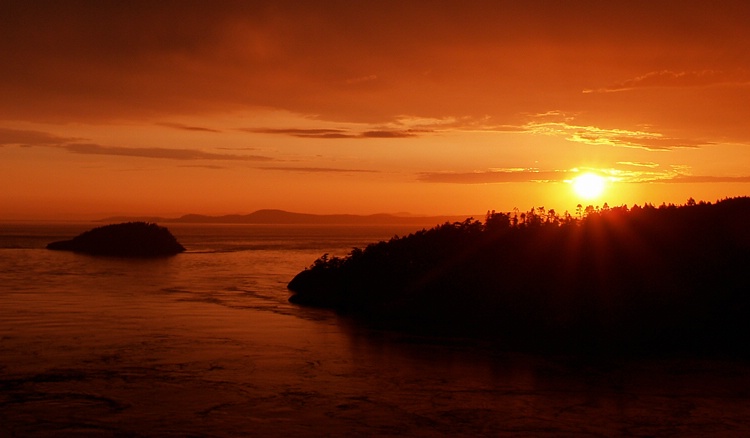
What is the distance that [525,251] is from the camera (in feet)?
119

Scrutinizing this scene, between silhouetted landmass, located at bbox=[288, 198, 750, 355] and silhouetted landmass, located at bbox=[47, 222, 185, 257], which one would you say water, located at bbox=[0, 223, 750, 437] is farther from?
silhouetted landmass, located at bbox=[47, 222, 185, 257]

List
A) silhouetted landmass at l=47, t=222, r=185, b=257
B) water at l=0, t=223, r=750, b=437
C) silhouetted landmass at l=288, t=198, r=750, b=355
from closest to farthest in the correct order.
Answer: water at l=0, t=223, r=750, b=437 → silhouetted landmass at l=288, t=198, r=750, b=355 → silhouetted landmass at l=47, t=222, r=185, b=257

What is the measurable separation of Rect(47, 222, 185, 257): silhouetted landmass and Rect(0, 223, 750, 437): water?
5696 cm

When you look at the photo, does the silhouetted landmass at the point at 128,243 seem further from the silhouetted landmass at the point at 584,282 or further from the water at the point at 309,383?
the silhouetted landmass at the point at 584,282

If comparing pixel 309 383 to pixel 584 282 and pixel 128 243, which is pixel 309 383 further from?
pixel 128 243


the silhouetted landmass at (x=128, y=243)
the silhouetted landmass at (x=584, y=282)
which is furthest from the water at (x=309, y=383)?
the silhouetted landmass at (x=128, y=243)

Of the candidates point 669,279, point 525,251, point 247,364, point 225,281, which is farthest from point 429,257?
point 225,281

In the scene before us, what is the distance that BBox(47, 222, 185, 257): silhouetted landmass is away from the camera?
94.9 meters

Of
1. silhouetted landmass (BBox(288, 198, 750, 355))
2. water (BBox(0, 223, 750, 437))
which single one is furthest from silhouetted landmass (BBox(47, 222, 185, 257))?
silhouetted landmass (BBox(288, 198, 750, 355))

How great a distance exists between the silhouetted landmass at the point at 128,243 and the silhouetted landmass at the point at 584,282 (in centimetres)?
5851

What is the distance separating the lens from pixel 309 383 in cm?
2273

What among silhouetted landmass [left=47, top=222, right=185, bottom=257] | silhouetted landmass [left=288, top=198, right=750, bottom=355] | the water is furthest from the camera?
silhouetted landmass [left=47, top=222, right=185, bottom=257]

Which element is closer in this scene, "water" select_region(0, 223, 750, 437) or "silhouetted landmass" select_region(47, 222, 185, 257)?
"water" select_region(0, 223, 750, 437)

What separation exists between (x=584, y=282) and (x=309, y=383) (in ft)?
49.9
